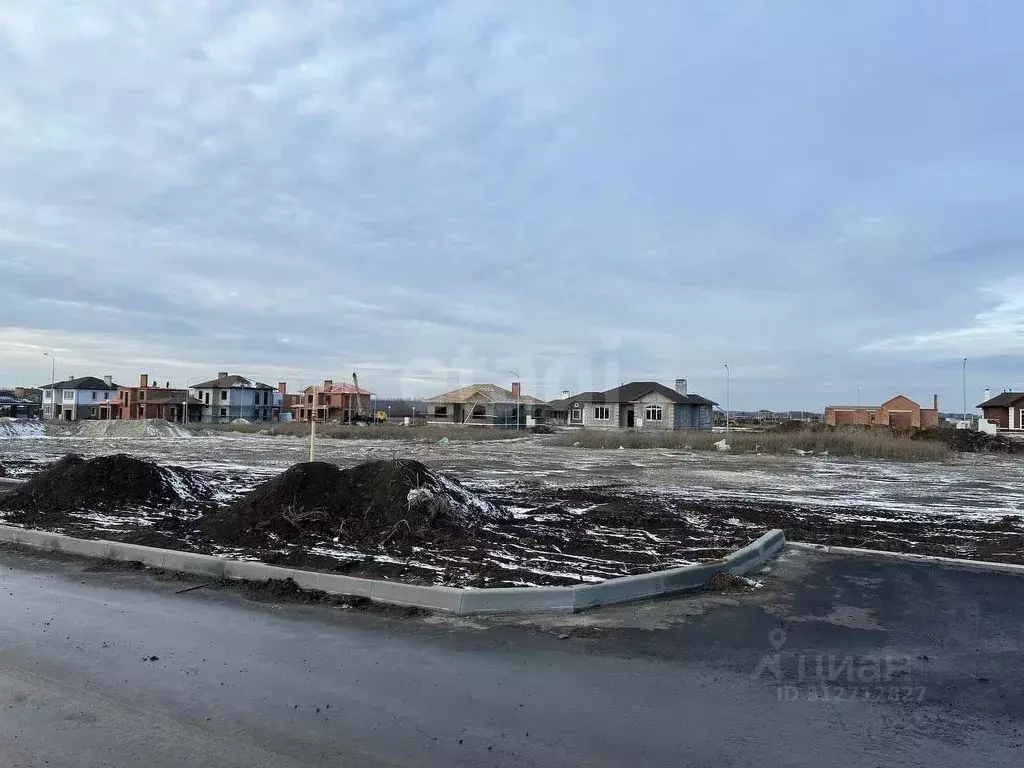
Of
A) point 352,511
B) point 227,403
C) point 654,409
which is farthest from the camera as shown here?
point 227,403

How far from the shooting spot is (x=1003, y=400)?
234 ft

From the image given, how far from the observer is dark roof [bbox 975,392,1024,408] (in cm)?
6875

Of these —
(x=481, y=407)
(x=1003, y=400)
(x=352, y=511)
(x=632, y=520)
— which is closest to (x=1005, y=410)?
(x=1003, y=400)

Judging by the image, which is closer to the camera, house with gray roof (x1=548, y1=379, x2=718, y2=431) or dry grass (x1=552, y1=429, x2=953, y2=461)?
dry grass (x1=552, y1=429, x2=953, y2=461)

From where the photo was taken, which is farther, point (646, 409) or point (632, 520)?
point (646, 409)

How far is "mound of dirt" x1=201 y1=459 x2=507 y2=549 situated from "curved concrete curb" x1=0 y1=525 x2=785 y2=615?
1.43 meters

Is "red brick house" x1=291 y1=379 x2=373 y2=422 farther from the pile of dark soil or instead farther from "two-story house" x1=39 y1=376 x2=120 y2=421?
the pile of dark soil

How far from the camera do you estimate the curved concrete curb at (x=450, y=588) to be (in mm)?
7242

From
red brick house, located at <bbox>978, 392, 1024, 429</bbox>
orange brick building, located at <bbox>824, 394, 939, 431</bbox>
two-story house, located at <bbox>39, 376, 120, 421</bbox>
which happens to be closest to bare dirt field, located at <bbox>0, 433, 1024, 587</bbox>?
red brick house, located at <bbox>978, 392, 1024, 429</bbox>

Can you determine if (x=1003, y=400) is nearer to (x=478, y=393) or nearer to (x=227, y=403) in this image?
(x=478, y=393)

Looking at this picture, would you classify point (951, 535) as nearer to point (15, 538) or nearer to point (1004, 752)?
point (1004, 752)

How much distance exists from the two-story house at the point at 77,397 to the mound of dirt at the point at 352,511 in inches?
4285

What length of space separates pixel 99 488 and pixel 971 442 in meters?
50.4

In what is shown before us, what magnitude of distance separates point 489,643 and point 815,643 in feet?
9.51
